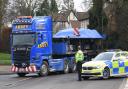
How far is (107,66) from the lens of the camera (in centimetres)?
2633

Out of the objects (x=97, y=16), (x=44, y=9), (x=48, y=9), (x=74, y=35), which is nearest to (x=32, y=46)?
(x=74, y=35)

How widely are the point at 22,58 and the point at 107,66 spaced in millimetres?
6467

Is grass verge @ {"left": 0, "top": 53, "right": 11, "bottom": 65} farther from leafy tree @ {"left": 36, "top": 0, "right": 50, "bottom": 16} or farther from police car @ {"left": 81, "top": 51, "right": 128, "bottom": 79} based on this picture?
leafy tree @ {"left": 36, "top": 0, "right": 50, "bottom": 16}

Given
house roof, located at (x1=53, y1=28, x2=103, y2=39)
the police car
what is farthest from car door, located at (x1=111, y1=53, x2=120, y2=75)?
house roof, located at (x1=53, y1=28, x2=103, y2=39)

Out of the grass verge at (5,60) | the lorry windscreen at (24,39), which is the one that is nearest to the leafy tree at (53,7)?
the grass verge at (5,60)

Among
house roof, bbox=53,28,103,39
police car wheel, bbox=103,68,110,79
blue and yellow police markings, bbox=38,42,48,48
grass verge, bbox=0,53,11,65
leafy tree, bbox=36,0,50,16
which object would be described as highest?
leafy tree, bbox=36,0,50,16

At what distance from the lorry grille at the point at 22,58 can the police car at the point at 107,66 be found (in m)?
4.70

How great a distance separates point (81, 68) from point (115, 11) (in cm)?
3452

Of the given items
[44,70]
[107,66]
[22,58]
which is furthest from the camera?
[44,70]

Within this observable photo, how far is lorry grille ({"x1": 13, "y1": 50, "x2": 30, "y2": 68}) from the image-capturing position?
30.2 meters

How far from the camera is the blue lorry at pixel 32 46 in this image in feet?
99.1

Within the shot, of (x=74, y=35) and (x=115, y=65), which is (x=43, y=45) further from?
(x=115, y=65)

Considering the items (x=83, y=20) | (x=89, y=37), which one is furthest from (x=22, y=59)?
(x=83, y=20)

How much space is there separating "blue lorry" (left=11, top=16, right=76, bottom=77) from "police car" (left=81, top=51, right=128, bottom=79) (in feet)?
15.0
